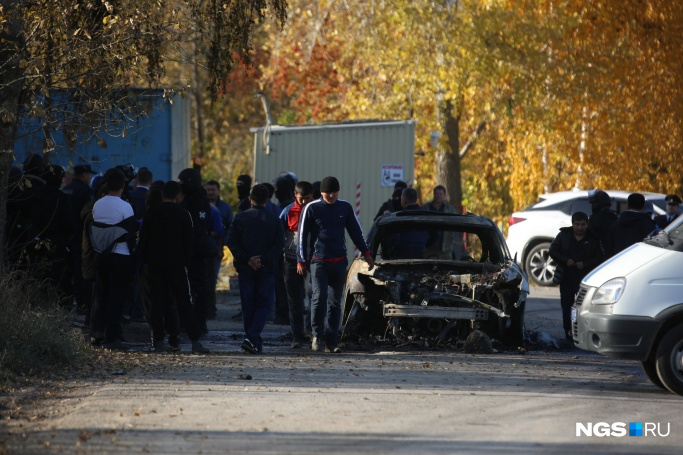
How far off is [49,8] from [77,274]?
434 centimetres

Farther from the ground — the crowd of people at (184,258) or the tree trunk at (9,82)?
the tree trunk at (9,82)

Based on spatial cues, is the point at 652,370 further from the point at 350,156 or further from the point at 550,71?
the point at 550,71

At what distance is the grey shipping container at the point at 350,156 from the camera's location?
947 inches

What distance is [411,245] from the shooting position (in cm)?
1521

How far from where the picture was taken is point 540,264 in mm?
24672

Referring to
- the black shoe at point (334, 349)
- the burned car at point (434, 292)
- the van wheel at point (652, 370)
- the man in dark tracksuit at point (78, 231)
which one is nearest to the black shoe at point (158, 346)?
the black shoe at point (334, 349)

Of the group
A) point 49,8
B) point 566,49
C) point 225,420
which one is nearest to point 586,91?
point 566,49

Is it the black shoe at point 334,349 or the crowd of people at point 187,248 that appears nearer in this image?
the crowd of people at point 187,248

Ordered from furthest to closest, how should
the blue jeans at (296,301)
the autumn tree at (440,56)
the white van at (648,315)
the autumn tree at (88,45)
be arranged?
the autumn tree at (440,56)
the blue jeans at (296,301)
the autumn tree at (88,45)
the white van at (648,315)

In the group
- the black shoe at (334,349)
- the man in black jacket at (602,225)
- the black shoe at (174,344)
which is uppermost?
the man in black jacket at (602,225)

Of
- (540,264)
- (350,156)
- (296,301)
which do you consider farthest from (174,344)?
(540,264)

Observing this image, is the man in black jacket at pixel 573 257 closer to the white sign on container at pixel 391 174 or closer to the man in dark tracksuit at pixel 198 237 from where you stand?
the man in dark tracksuit at pixel 198 237

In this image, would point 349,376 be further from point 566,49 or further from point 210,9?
point 566,49

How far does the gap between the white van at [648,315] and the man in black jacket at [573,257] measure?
4.41m
